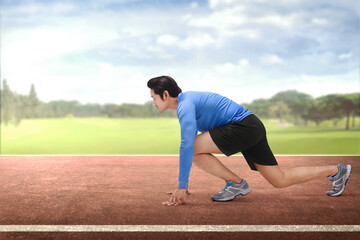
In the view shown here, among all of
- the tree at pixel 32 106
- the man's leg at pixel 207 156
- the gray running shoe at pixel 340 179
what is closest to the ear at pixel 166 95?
the man's leg at pixel 207 156

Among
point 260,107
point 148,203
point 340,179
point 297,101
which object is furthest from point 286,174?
point 297,101

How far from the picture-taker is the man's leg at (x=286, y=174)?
11.7ft

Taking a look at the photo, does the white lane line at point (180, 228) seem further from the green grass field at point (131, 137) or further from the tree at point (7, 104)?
the tree at point (7, 104)

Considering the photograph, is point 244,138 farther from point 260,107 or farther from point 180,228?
point 260,107

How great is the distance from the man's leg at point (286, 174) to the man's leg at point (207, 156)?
1.02 feet

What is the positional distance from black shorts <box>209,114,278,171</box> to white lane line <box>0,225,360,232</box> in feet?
2.34

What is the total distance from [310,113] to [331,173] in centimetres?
1202

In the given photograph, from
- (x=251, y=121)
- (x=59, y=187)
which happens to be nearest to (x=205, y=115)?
(x=251, y=121)

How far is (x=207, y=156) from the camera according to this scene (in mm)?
3617

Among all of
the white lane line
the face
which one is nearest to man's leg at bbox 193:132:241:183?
the face

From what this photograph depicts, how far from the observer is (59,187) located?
15.2ft

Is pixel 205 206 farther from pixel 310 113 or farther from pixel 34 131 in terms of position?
pixel 34 131

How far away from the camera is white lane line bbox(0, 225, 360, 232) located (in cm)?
291

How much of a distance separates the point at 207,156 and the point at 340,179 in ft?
4.64
